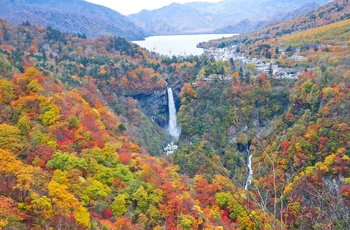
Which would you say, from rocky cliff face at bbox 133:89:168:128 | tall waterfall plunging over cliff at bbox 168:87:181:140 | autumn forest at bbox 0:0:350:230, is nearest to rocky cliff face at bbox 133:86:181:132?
rocky cliff face at bbox 133:89:168:128

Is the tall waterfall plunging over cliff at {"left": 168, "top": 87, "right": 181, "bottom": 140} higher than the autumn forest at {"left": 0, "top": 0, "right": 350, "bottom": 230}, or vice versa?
the autumn forest at {"left": 0, "top": 0, "right": 350, "bottom": 230}

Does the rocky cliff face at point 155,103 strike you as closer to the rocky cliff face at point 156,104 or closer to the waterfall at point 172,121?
the rocky cliff face at point 156,104

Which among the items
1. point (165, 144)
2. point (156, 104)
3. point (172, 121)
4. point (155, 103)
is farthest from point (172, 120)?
point (165, 144)

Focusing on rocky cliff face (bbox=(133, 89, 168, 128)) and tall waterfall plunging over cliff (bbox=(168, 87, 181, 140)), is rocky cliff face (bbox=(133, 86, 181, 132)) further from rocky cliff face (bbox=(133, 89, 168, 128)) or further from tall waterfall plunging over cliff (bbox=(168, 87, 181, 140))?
tall waterfall plunging over cliff (bbox=(168, 87, 181, 140))

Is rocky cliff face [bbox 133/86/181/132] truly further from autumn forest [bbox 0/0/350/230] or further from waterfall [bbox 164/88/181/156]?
waterfall [bbox 164/88/181/156]

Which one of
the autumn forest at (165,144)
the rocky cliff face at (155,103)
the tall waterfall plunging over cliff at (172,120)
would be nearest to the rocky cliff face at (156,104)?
the rocky cliff face at (155,103)

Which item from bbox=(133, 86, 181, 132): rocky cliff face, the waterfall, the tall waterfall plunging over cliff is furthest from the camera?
bbox=(133, 86, 181, 132): rocky cliff face

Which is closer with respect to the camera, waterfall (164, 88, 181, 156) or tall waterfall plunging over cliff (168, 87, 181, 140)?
waterfall (164, 88, 181, 156)

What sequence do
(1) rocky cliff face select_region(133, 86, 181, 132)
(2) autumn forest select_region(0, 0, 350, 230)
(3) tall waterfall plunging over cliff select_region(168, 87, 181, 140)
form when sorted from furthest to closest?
(1) rocky cliff face select_region(133, 86, 181, 132)
(3) tall waterfall plunging over cliff select_region(168, 87, 181, 140)
(2) autumn forest select_region(0, 0, 350, 230)

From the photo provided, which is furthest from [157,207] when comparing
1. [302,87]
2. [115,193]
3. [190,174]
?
[302,87]
